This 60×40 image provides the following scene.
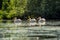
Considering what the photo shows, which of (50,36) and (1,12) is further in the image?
(1,12)

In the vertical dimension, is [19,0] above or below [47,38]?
above

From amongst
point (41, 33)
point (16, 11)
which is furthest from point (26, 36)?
point (16, 11)

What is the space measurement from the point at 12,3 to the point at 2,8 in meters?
1.24

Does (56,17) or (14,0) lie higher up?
(14,0)

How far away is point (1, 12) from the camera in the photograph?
24547 mm

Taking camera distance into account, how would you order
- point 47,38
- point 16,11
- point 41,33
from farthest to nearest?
point 16,11, point 41,33, point 47,38

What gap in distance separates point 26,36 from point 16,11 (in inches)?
417

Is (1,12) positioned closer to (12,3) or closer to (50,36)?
(12,3)

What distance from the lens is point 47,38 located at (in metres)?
13.2

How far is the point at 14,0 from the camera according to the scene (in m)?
24.8

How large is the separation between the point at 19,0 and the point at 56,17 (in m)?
3.58

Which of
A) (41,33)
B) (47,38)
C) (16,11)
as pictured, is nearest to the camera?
(47,38)

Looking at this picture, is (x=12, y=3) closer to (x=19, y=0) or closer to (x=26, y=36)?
(x=19, y=0)

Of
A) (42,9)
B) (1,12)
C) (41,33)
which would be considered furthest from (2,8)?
(41,33)
